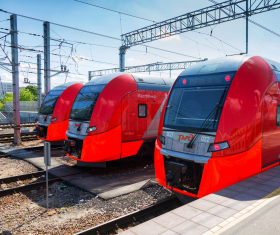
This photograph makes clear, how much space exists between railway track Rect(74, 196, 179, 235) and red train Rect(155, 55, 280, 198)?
63 centimetres

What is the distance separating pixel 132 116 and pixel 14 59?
30.3 feet

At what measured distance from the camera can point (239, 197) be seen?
174 inches

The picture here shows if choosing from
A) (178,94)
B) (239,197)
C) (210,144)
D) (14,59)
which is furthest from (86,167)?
(14,59)

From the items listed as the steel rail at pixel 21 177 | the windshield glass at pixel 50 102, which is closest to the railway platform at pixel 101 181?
the steel rail at pixel 21 177

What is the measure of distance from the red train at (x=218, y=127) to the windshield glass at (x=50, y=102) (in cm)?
876

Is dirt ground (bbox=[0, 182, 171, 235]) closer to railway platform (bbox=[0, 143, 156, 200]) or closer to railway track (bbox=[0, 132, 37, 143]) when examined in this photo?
railway platform (bbox=[0, 143, 156, 200])

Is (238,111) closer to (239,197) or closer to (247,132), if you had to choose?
(247,132)

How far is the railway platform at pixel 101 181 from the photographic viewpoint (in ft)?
22.8

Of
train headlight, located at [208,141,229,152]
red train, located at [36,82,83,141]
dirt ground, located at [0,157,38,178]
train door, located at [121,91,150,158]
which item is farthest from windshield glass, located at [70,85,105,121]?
train headlight, located at [208,141,229,152]

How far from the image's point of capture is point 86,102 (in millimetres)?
8883

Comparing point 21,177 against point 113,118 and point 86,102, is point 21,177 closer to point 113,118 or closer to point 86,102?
point 86,102

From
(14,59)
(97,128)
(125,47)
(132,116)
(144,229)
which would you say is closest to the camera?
(144,229)

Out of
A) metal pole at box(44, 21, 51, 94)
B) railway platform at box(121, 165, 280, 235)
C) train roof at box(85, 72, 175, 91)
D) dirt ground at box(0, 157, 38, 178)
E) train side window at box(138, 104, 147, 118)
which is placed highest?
metal pole at box(44, 21, 51, 94)

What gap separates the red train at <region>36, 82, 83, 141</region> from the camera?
12.8 meters
